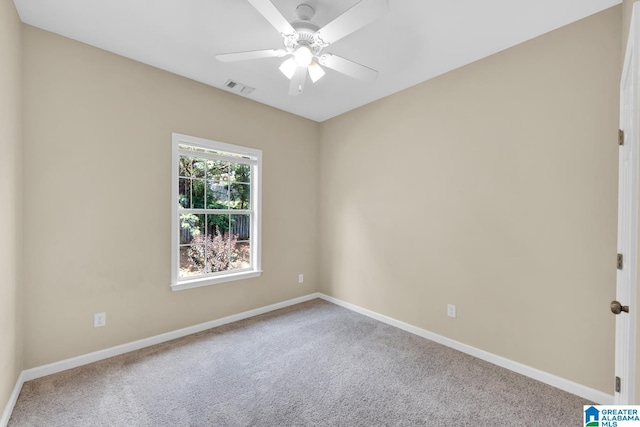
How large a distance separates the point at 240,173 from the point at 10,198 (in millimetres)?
2021

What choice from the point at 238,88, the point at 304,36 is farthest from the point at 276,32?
the point at 238,88

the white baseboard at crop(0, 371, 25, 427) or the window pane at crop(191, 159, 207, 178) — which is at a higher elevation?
the window pane at crop(191, 159, 207, 178)

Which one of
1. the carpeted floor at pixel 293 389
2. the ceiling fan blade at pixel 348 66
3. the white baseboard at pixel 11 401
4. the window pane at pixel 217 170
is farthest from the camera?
the window pane at pixel 217 170

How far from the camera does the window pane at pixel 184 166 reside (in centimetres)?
304

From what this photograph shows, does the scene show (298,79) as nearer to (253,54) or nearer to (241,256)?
(253,54)

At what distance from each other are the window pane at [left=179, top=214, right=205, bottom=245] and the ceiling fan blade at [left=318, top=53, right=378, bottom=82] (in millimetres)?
2129

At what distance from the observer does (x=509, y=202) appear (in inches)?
A: 93.3

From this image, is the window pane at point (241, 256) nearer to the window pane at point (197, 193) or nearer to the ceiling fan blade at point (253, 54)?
the window pane at point (197, 193)

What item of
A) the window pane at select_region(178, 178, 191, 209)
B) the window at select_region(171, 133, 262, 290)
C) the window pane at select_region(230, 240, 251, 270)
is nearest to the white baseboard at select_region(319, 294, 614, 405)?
the window pane at select_region(230, 240, 251, 270)

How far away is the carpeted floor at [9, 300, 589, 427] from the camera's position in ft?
5.92

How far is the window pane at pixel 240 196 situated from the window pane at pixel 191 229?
0.42 metres

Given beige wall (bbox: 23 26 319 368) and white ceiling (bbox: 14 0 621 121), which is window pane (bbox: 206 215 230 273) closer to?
beige wall (bbox: 23 26 319 368)

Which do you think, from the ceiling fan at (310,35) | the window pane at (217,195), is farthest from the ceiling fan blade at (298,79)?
the window pane at (217,195)

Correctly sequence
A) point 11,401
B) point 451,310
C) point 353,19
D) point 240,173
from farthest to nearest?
point 240,173 → point 451,310 → point 11,401 → point 353,19
